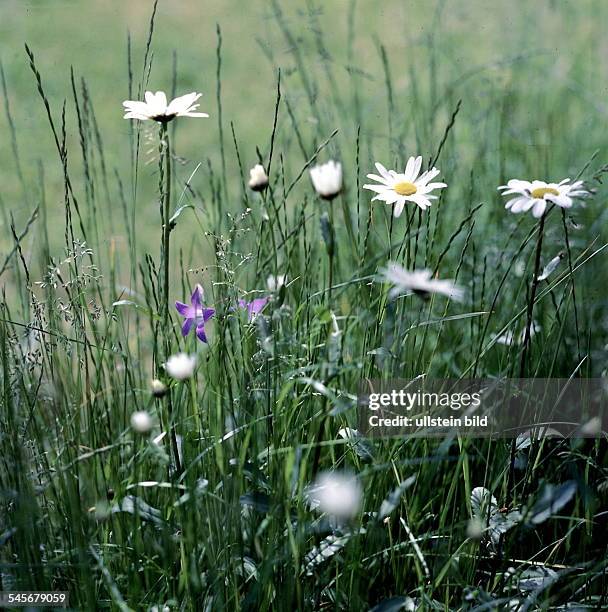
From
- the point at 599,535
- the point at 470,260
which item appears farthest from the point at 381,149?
the point at 599,535

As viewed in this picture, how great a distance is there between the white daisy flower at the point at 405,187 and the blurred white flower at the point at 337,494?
324 millimetres

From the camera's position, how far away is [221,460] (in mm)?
938

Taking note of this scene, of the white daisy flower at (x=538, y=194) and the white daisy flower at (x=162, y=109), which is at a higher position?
the white daisy flower at (x=162, y=109)

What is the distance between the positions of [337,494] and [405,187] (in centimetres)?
40

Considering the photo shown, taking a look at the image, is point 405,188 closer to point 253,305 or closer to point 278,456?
point 253,305

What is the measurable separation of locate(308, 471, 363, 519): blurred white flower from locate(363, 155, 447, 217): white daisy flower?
0.32m

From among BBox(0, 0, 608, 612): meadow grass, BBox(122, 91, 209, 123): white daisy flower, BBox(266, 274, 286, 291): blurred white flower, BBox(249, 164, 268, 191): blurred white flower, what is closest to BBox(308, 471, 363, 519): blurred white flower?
BBox(0, 0, 608, 612): meadow grass

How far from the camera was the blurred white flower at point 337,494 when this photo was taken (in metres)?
0.97

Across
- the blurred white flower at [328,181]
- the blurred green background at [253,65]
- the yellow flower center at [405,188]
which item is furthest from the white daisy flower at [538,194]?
the blurred green background at [253,65]

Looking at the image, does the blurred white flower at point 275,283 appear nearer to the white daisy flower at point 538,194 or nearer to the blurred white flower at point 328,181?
the blurred white flower at point 328,181

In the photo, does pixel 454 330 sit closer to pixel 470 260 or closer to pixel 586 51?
pixel 470 260

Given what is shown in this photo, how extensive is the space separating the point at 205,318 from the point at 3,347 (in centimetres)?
25

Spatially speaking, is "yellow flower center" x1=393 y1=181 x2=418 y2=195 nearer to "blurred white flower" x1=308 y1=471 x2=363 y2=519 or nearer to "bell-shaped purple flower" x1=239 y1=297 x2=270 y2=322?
"bell-shaped purple flower" x1=239 y1=297 x2=270 y2=322

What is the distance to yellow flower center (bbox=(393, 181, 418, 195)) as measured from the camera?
114 cm
